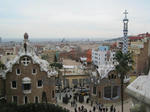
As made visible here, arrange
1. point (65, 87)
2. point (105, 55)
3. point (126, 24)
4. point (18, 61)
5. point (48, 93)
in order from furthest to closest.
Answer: point (105, 55) < point (126, 24) < point (65, 87) < point (48, 93) < point (18, 61)

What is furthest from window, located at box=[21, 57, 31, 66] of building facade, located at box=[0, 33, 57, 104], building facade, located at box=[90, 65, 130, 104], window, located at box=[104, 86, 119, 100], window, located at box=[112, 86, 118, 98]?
window, located at box=[112, 86, 118, 98]

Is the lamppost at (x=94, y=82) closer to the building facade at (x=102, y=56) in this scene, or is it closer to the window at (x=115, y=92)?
the window at (x=115, y=92)

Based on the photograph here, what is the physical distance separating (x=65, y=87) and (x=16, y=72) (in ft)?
48.2

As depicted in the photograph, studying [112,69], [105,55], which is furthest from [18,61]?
[105,55]

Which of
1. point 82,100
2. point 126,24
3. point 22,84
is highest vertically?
point 126,24

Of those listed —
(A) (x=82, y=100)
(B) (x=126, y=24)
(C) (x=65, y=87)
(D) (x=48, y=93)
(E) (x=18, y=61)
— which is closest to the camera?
(E) (x=18, y=61)

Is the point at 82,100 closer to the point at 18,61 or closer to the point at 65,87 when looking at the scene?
the point at 65,87

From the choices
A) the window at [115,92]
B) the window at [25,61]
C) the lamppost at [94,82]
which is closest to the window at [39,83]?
the window at [25,61]

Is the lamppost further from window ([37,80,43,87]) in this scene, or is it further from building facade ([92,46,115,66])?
building facade ([92,46,115,66])

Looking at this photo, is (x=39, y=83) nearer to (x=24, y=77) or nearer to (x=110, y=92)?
(x=24, y=77)

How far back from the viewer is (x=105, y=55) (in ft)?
252

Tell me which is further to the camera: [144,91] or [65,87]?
[65,87]

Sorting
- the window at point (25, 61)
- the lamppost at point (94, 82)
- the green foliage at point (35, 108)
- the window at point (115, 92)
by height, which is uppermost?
the window at point (25, 61)

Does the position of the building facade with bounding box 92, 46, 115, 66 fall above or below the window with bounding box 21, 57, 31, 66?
below
